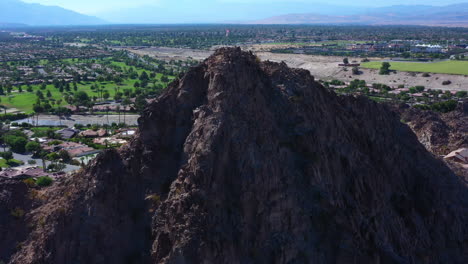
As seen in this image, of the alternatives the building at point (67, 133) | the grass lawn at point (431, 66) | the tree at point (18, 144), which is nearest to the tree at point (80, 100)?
the building at point (67, 133)

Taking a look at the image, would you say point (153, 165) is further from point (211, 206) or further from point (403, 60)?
point (403, 60)

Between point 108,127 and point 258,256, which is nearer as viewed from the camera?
point 258,256

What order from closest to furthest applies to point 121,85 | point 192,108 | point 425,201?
1. point 192,108
2. point 425,201
3. point 121,85

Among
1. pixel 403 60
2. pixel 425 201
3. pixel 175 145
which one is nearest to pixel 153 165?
pixel 175 145

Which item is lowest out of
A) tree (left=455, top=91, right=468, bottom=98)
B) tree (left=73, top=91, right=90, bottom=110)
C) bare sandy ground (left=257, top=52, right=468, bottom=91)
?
tree (left=73, top=91, right=90, bottom=110)

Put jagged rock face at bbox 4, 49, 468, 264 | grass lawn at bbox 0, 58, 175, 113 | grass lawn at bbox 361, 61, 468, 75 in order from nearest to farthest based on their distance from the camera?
jagged rock face at bbox 4, 49, 468, 264 < grass lawn at bbox 0, 58, 175, 113 < grass lawn at bbox 361, 61, 468, 75

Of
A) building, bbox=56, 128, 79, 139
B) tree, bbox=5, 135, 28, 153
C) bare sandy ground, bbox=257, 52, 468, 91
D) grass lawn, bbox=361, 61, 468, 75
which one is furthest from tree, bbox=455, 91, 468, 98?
tree, bbox=5, 135, 28, 153

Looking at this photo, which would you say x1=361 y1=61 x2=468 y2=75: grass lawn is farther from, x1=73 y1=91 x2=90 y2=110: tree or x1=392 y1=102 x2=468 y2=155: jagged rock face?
x1=73 y1=91 x2=90 y2=110: tree
